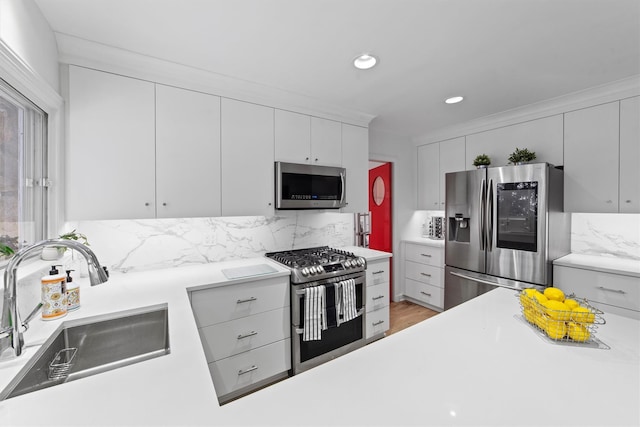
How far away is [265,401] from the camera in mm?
679

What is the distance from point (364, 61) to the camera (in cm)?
197

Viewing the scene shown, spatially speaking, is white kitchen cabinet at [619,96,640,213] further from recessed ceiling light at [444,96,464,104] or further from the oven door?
the oven door

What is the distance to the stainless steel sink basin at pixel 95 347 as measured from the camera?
94cm

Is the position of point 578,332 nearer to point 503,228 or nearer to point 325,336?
point 325,336

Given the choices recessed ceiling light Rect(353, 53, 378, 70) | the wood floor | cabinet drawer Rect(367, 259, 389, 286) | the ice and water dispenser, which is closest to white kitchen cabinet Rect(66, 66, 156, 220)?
recessed ceiling light Rect(353, 53, 378, 70)

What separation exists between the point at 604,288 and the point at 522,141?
1601mm

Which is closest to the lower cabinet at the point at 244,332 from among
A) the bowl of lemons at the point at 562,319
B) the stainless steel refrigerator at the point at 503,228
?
the bowl of lemons at the point at 562,319

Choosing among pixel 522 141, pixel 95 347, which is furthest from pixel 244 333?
pixel 522 141

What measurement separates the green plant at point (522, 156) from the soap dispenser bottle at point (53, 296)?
12.2 feet

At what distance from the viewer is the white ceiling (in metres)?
1.44

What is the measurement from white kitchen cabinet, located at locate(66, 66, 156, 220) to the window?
0.14 m

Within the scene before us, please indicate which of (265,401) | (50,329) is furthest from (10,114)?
(265,401)

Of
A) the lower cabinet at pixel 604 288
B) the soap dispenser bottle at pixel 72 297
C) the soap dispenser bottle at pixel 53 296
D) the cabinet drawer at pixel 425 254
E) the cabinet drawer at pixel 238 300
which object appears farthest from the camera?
the cabinet drawer at pixel 425 254

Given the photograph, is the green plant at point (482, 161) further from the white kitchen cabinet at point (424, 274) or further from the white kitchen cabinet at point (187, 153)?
the white kitchen cabinet at point (187, 153)
